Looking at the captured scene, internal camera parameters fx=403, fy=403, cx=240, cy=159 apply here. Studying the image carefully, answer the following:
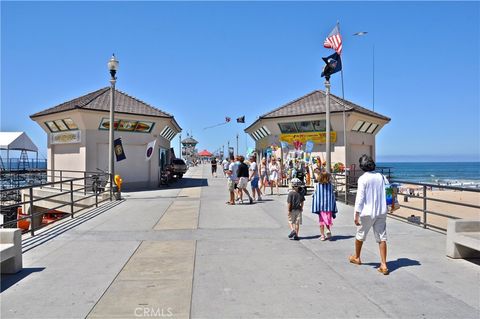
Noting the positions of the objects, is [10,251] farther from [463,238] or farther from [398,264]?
[463,238]

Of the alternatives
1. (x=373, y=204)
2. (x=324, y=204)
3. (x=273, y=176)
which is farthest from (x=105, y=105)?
(x=373, y=204)

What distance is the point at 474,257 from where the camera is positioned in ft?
21.6

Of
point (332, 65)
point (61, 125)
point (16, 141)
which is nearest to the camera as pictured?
point (332, 65)

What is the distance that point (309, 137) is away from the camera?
2391 cm

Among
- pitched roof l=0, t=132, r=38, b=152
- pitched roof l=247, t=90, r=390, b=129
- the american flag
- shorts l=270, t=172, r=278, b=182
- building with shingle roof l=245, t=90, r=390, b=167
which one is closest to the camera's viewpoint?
the american flag

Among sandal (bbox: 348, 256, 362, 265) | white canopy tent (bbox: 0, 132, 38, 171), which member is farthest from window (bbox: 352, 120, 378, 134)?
white canopy tent (bbox: 0, 132, 38, 171)

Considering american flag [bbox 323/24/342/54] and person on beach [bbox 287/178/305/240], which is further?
american flag [bbox 323/24/342/54]

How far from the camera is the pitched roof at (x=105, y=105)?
20.6 meters

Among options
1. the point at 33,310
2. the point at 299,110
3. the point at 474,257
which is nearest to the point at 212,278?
the point at 33,310

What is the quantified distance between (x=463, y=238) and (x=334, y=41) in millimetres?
11212

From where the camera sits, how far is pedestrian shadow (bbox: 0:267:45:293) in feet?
17.4

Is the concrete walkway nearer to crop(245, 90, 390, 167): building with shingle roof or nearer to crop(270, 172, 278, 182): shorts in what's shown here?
crop(270, 172, 278, 182): shorts

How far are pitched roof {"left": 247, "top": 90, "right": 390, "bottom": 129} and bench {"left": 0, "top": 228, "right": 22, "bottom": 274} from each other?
1882cm

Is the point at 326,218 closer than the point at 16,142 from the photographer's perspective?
Yes
